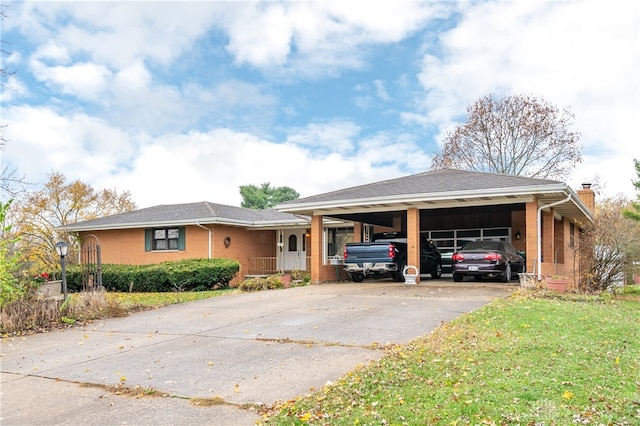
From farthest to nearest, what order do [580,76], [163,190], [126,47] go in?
[163,190] → [580,76] → [126,47]

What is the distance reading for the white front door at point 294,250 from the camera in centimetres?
2477

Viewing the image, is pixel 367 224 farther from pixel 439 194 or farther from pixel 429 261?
pixel 439 194

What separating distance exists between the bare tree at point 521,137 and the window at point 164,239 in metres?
22.3

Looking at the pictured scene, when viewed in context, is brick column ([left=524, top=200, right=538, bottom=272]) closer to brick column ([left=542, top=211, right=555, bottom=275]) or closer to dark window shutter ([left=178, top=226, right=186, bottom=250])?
brick column ([left=542, top=211, right=555, bottom=275])

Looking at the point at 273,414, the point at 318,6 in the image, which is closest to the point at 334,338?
the point at 273,414

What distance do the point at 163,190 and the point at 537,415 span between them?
3526cm

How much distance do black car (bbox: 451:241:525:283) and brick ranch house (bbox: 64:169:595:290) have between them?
41.3 inches

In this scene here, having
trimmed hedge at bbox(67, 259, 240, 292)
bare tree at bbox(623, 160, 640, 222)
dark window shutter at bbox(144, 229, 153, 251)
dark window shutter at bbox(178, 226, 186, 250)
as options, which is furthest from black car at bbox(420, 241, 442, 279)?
dark window shutter at bbox(144, 229, 153, 251)

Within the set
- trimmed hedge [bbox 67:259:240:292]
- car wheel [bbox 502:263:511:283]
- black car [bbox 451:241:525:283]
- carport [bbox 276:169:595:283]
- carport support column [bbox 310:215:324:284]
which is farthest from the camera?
trimmed hedge [bbox 67:259:240:292]

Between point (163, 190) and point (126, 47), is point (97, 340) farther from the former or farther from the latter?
point (163, 190)

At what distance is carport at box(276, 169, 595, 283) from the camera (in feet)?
47.9

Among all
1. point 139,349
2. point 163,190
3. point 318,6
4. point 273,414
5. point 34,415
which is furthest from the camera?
point 163,190

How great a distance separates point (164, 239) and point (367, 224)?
33.1 ft

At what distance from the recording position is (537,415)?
3.94 metres
